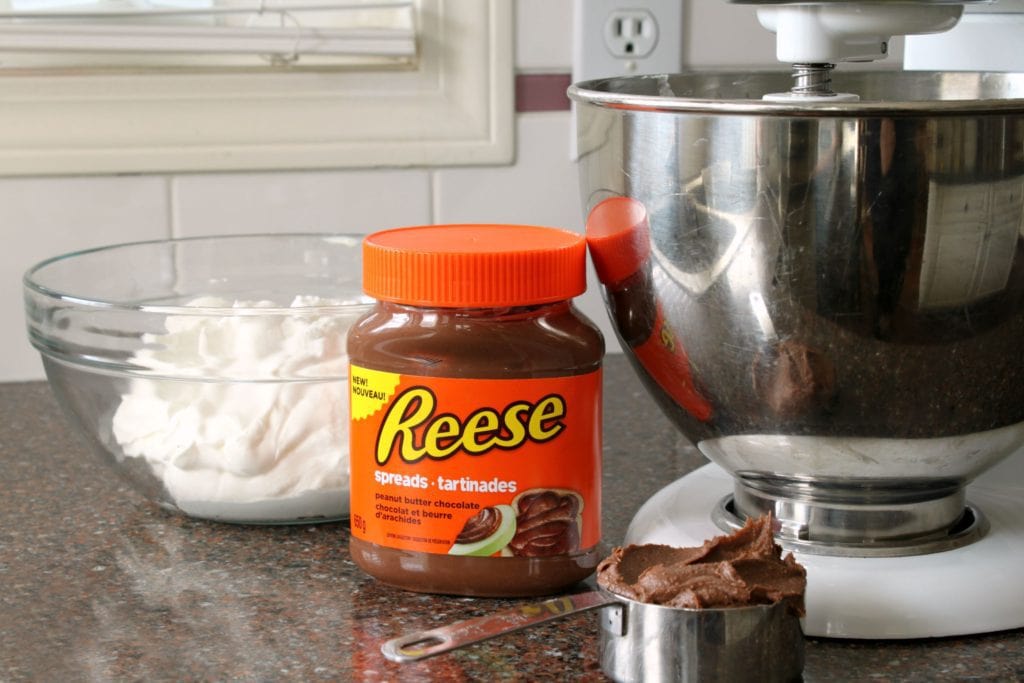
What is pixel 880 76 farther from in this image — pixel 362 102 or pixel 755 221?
pixel 362 102

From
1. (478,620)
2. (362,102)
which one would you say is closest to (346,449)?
(478,620)

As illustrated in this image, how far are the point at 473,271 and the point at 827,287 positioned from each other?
0.14 metres

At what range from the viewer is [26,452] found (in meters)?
0.85

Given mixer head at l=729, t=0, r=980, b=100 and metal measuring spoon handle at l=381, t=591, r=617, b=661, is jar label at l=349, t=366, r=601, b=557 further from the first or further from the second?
mixer head at l=729, t=0, r=980, b=100

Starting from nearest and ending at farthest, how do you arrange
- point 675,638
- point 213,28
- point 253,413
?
1. point 675,638
2. point 253,413
3. point 213,28

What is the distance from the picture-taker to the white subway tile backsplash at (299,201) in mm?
1045

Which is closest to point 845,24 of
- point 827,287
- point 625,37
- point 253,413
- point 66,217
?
point 827,287

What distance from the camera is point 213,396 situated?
68cm

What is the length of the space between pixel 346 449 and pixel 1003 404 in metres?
0.31

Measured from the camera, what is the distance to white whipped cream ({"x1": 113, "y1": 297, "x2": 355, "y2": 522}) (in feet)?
2.20

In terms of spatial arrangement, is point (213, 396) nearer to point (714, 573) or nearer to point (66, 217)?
point (714, 573)

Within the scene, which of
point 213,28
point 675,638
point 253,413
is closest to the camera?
point 675,638

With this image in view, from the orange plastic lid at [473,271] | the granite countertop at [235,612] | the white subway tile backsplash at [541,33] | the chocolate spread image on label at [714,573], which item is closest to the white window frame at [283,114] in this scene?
the white subway tile backsplash at [541,33]

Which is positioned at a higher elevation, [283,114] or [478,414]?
[283,114]
